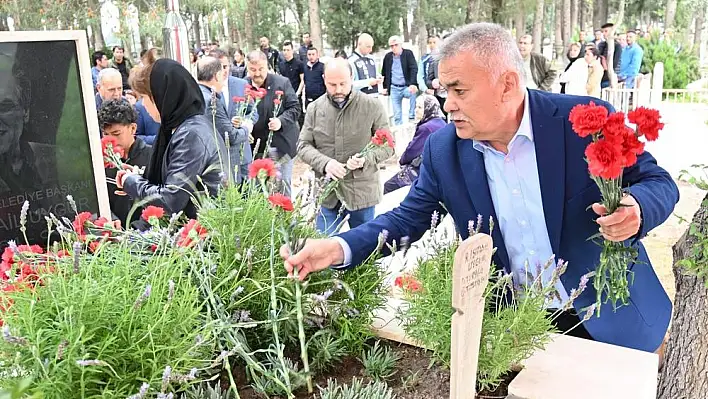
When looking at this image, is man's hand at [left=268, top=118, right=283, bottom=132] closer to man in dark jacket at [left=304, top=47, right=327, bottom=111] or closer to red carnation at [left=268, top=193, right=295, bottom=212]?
red carnation at [left=268, top=193, right=295, bottom=212]

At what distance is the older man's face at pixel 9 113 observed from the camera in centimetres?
188

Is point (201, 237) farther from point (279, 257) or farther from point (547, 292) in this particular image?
point (547, 292)

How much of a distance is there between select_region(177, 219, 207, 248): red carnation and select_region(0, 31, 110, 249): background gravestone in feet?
2.81

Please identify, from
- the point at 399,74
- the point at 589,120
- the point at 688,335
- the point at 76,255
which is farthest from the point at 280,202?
the point at 399,74

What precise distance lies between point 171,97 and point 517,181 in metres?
1.58

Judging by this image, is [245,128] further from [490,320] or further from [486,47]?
[490,320]

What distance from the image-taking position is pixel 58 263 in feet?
3.81

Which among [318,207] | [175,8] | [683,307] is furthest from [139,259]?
[175,8]

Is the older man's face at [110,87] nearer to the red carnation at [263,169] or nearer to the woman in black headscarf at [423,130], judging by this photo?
the woman in black headscarf at [423,130]

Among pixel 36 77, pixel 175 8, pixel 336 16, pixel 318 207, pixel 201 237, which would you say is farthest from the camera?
pixel 336 16

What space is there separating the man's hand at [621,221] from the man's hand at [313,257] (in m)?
0.61

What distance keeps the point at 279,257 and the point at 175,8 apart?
2.52 metres

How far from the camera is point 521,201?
1941 millimetres

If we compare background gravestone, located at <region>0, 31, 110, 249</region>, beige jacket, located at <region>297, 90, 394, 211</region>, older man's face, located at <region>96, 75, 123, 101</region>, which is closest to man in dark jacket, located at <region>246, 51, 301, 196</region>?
beige jacket, located at <region>297, 90, 394, 211</region>
